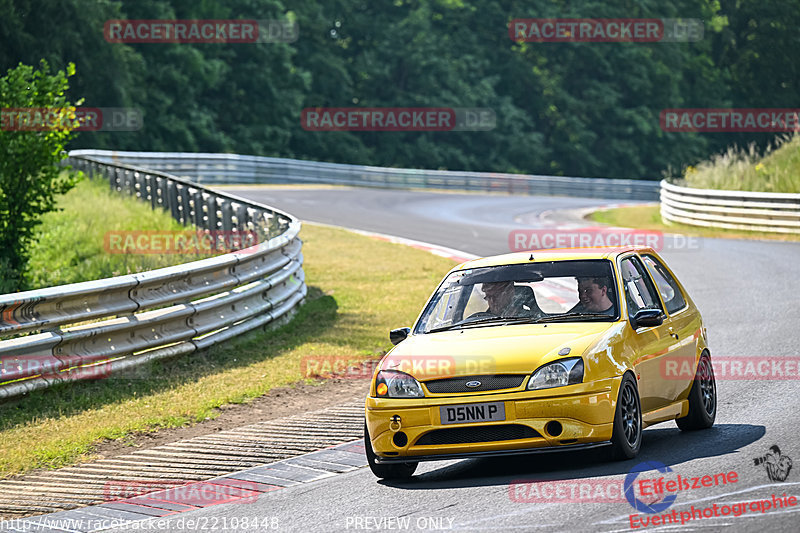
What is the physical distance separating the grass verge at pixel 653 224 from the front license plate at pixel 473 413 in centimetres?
2172

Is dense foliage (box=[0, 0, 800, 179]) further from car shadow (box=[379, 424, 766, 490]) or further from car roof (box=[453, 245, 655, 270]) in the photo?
car shadow (box=[379, 424, 766, 490])

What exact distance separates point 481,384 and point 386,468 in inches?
34.8

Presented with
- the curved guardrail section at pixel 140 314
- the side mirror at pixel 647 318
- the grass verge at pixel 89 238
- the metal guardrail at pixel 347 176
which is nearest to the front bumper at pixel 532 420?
the side mirror at pixel 647 318

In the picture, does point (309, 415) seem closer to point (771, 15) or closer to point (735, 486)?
point (735, 486)

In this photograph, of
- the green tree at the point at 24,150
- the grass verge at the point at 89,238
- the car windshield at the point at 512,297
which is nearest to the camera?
the car windshield at the point at 512,297

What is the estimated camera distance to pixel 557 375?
7.58m

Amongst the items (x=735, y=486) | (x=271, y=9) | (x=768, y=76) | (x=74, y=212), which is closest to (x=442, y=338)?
(x=735, y=486)

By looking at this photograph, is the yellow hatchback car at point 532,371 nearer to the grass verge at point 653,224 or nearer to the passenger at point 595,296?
the passenger at point 595,296

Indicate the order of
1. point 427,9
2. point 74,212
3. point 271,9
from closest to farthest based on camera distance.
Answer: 1. point 74,212
2. point 271,9
3. point 427,9

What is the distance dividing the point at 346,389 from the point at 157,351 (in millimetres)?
1915

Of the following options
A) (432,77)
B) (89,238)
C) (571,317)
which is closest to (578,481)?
(571,317)

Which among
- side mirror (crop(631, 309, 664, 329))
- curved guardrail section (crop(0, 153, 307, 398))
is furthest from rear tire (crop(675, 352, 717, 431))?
curved guardrail section (crop(0, 153, 307, 398))

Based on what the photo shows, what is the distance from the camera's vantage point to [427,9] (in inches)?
2608

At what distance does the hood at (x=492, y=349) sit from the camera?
763 cm
